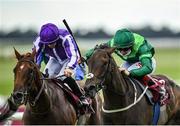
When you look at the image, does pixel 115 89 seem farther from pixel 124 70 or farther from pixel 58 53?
pixel 58 53

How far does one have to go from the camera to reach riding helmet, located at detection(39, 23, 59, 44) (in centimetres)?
933

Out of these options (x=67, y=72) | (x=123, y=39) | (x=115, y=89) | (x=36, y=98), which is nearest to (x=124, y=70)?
(x=115, y=89)

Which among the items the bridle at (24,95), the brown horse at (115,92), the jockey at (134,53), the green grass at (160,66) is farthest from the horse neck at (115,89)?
the green grass at (160,66)

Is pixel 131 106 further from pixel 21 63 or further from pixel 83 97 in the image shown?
pixel 21 63

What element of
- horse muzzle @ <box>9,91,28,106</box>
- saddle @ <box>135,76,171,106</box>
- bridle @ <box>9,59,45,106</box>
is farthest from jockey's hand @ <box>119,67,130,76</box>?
horse muzzle @ <box>9,91,28,106</box>

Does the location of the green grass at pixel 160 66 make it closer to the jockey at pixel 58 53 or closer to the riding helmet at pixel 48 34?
Answer: the jockey at pixel 58 53

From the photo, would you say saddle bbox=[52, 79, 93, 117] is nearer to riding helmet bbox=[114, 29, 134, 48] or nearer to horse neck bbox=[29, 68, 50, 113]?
horse neck bbox=[29, 68, 50, 113]

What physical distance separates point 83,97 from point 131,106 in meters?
0.76

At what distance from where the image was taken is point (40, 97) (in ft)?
29.2

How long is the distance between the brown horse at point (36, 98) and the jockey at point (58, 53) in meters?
0.24

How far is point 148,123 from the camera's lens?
9461 mm

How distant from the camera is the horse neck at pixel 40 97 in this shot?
8.71m

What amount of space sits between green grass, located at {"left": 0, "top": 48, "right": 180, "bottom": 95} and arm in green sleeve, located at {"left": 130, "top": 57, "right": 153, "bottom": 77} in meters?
11.2

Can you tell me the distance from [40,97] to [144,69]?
1335 millimetres
